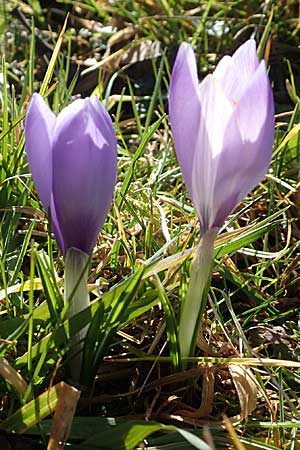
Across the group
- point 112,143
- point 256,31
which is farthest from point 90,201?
point 256,31

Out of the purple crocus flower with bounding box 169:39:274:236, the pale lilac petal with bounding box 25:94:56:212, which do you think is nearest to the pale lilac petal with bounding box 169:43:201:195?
the purple crocus flower with bounding box 169:39:274:236

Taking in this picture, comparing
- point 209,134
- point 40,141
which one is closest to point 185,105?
point 209,134

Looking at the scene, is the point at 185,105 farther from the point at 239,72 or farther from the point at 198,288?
the point at 198,288

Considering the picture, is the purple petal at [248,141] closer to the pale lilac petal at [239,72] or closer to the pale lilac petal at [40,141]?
the pale lilac petal at [239,72]

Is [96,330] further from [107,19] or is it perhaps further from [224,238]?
[107,19]

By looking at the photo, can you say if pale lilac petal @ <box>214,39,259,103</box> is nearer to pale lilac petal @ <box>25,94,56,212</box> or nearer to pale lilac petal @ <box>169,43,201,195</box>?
pale lilac petal @ <box>169,43,201,195</box>

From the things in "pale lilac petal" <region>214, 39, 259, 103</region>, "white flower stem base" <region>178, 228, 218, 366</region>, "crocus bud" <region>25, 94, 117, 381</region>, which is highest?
"pale lilac petal" <region>214, 39, 259, 103</region>

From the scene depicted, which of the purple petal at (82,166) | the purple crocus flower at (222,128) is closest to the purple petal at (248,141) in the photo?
the purple crocus flower at (222,128)
